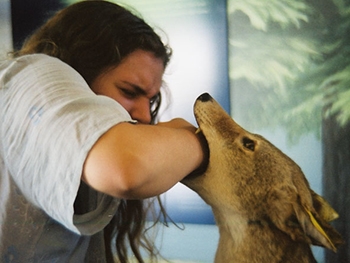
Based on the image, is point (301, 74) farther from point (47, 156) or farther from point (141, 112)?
point (47, 156)

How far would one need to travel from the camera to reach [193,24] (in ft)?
2.18

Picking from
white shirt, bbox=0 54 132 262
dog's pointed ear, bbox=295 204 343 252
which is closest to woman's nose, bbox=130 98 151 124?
white shirt, bbox=0 54 132 262

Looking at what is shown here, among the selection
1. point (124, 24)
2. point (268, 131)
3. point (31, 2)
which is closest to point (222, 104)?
point (268, 131)

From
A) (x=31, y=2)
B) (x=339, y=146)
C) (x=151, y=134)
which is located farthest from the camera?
(x=31, y=2)

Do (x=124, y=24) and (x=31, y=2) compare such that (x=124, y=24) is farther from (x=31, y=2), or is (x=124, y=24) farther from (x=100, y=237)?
(x=100, y=237)

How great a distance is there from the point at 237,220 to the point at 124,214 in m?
0.18

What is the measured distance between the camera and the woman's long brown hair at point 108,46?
2.18 feet

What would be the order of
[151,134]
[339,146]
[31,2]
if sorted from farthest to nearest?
1. [31,2]
2. [339,146]
3. [151,134]

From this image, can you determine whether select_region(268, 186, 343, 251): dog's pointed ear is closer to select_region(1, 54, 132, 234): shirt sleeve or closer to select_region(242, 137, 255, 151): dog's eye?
select_region(242, 137, 255, 151): dog's eye

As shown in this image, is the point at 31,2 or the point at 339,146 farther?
the point at 31,2

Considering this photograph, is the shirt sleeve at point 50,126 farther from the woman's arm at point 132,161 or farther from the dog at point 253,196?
the dog at point 253,196

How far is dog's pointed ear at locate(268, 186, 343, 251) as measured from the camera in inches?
22.9

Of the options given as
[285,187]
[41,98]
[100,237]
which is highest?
[41,98]

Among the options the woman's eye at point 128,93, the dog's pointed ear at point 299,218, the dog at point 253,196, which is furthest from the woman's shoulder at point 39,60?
the dog's pointed ear at point 299,218
